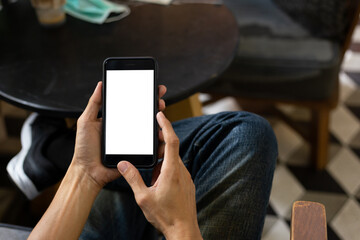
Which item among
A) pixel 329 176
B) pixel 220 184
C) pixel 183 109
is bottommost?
pixel 329 176

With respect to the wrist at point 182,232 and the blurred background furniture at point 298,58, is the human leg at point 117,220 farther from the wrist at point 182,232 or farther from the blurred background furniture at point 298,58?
the blurred background furniture at point 298,58

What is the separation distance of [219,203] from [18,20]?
71 centimetres

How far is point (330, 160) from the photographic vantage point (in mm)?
1378

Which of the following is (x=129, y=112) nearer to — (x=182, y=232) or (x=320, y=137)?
(x=182, y=232)

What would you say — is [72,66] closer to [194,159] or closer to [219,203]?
[194,159]

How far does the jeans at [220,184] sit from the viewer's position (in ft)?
2.07

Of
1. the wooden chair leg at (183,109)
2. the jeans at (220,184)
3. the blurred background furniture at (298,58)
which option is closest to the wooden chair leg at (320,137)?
the blurred background furniture at (298,58)

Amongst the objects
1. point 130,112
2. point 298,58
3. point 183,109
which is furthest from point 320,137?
point 130,112

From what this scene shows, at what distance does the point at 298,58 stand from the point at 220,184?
2.15 feet

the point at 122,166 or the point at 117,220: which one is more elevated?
the point at 122,166

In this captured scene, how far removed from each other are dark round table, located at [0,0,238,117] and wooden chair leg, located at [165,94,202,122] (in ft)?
0.56

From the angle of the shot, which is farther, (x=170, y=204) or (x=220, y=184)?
(x=220, y=184)

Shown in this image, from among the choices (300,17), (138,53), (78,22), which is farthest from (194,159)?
(300,17)

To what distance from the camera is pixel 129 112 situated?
0.69 m
